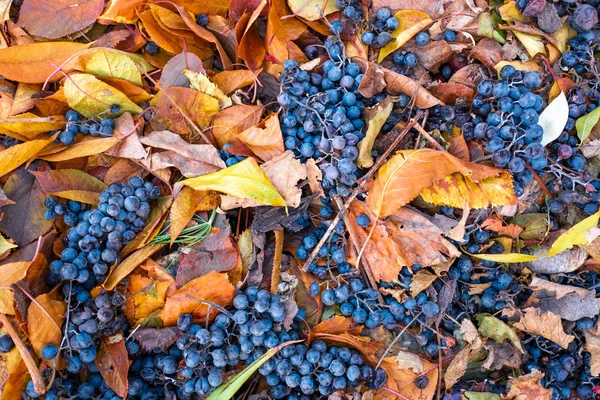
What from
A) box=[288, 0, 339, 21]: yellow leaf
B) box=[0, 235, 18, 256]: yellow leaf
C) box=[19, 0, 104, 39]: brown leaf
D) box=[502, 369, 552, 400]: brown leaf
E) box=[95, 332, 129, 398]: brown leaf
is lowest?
box=[502, 369, 552, 400]: brown leaf

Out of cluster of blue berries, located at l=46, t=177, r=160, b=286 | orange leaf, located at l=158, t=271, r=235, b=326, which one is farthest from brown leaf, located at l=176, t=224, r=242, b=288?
cluster of blue berries, located at l=46, t=177, r=160, b=286

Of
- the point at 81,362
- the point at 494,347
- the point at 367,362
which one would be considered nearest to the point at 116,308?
the point at 81,362

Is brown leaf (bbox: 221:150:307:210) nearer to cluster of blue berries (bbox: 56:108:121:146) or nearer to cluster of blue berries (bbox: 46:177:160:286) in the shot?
cluster of blue berries (bbox: 46:177:160:286)

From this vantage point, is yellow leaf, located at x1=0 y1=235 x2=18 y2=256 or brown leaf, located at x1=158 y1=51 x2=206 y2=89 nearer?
yellow leaf, located at x1=0 y1=235 x2=18 y2=256

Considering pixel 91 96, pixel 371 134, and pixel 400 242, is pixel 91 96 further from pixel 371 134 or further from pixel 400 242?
pixel 400 242

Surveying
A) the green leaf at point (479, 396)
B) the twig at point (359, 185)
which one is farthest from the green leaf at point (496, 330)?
the twig at point (359, 185)

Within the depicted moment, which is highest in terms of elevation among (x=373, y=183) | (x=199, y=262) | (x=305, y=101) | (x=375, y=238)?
(x=305, y=101)

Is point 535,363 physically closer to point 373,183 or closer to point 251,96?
point 373,183

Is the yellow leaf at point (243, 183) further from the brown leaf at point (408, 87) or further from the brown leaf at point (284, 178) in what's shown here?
the brown leaf at point (408, 87)
